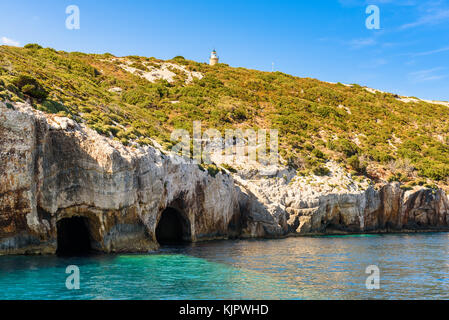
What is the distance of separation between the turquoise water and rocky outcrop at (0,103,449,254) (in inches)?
91.9

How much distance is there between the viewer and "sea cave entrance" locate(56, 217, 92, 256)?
30.2 m

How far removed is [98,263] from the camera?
23828 millimetres

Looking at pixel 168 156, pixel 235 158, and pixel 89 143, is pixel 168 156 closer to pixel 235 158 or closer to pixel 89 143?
pixel 89 143

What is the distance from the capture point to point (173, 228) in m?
39.5

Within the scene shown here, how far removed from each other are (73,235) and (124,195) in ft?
23.4

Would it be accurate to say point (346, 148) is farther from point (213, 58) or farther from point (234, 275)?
point (213, 58)

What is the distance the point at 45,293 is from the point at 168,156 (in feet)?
62.5

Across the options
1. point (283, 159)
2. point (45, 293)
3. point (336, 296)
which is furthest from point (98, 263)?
point (283, 159)
